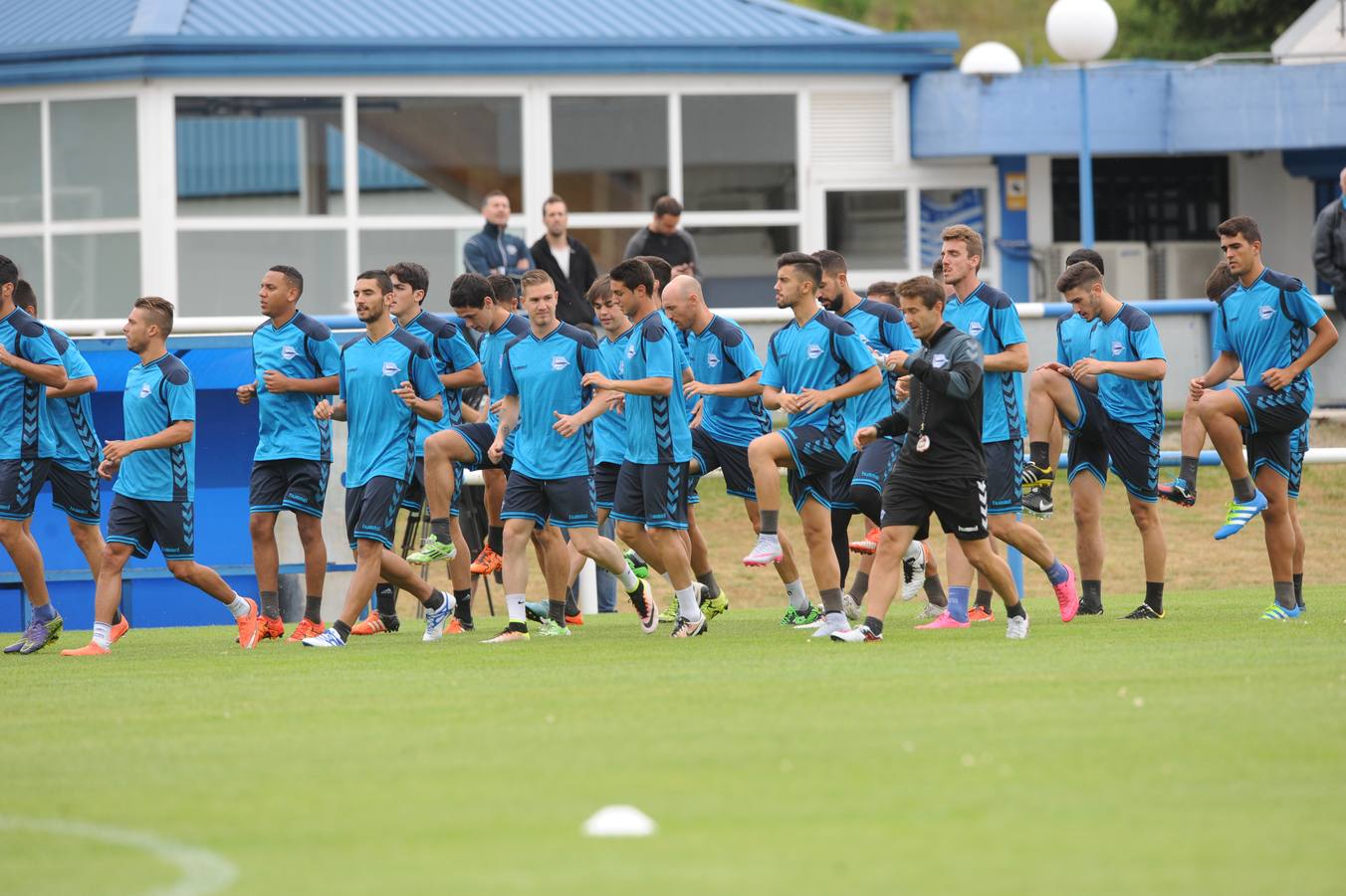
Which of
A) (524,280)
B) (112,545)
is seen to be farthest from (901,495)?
(112,545)

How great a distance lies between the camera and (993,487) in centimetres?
1222

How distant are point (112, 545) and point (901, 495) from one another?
488 cm

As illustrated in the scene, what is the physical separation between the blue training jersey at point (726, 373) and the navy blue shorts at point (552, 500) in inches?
50.9

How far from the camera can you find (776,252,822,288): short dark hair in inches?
462

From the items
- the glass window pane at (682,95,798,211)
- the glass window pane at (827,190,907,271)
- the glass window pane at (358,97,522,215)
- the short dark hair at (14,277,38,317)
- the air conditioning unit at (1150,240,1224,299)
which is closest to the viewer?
the short dark hair at (14,277,38,317)

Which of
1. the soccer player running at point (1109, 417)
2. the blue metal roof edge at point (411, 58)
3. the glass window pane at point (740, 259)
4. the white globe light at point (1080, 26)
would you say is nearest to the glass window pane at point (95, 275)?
the blue metal roof edge at point (411, 58)

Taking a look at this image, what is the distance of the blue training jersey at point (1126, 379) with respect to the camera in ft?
42.4

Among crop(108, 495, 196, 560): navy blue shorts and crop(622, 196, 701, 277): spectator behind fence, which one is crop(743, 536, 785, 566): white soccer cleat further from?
crop(622, 196, 701, 277): spectator behind fence

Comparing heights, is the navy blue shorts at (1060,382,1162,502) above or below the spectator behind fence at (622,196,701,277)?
below

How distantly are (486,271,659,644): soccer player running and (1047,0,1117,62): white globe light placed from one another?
40.6ft

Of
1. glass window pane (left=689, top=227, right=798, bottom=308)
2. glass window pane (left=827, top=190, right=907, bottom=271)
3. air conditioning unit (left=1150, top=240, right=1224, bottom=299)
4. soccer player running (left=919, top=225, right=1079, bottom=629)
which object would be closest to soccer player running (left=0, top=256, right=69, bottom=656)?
soccer player running (left=919, top=225, right=1079, bottom=629)

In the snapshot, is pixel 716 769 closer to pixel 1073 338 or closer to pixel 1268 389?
pixel 1268 389

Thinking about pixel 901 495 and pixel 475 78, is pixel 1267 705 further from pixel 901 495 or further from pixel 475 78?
pixel 475 78

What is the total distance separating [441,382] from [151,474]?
6.22 ft
